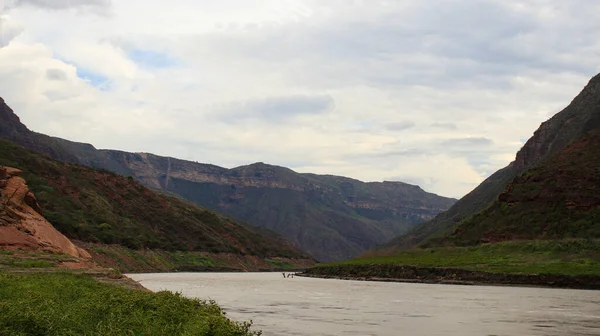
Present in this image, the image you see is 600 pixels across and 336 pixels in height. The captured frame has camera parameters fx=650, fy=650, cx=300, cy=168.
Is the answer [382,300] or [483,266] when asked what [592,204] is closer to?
[483,266]

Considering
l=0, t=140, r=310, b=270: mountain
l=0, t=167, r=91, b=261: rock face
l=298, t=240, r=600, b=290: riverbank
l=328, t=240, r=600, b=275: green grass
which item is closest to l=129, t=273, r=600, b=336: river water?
l=0, t=167, r=91, b=261: rock face

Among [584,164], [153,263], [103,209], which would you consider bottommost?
[153,263]

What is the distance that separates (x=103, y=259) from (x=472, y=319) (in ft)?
331

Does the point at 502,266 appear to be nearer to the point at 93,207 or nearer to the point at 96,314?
the point at 96,314

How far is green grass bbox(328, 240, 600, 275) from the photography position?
9660 centimetres

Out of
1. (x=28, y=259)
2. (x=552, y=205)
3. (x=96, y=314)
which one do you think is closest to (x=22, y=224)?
(x=28, y=259)

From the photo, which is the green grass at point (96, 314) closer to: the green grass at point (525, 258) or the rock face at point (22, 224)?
the rock face at point (22, 224)

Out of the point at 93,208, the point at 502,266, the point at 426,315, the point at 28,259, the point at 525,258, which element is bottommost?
the point at 426,315

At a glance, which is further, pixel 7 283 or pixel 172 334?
pixel 7 283

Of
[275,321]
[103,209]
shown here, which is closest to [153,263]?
[103,209]

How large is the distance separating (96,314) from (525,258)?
305 ft

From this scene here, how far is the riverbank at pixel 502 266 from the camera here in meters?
92.9

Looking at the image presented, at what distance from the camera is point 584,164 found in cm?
12912

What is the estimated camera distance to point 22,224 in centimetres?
7550
